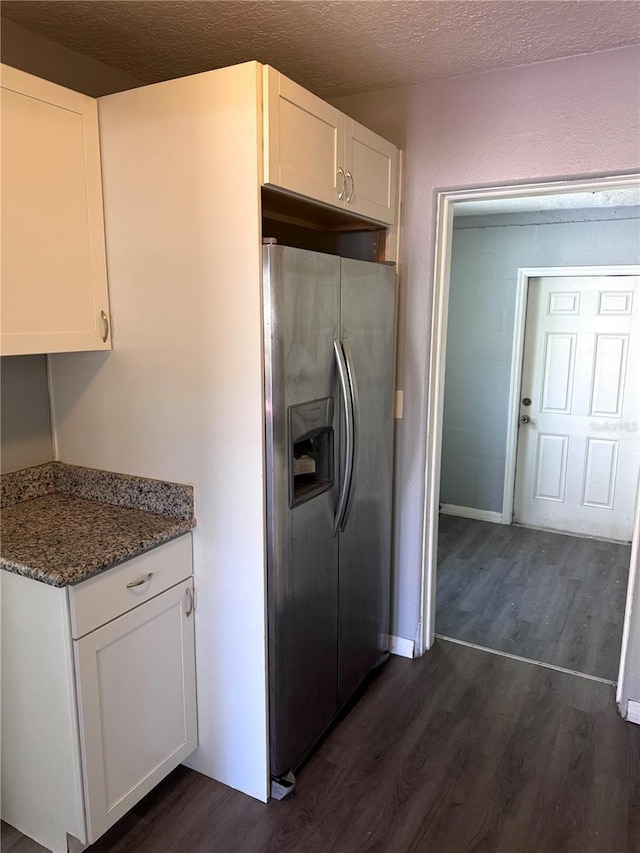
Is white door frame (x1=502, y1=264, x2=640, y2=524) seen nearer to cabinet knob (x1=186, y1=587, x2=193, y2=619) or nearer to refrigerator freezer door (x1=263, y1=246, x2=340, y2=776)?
refrigerator freezer door (x1=263, y1=246, x2=340, y2=776)

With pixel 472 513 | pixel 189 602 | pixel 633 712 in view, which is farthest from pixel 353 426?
pixel 472 513

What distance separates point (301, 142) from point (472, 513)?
364 centimetres

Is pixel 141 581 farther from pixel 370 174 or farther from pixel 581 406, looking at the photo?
pixel 581 406

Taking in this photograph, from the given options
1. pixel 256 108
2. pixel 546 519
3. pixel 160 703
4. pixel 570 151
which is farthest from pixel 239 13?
pixel 546 519

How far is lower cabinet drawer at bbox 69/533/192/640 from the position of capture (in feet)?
5.27

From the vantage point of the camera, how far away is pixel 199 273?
180 centimetres

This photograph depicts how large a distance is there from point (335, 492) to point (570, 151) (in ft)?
4.97

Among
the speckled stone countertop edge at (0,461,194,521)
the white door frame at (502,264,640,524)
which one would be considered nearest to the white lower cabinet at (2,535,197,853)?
the speckled stone countertop edge at (0,461,194,521)

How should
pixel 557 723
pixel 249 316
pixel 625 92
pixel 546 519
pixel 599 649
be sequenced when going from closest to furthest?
1. pixel 249 316
2. pixel 625 92
3. pixel 557 723
4. pixel 599 649
5. pixel 546 519

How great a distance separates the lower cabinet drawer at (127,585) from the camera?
1.61 m

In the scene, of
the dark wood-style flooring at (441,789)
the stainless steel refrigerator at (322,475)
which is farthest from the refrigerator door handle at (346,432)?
the dark wood-style flooring at (441,789)

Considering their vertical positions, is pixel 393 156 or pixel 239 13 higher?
pixel 239 13

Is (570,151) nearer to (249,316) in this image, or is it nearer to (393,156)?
(393,156)

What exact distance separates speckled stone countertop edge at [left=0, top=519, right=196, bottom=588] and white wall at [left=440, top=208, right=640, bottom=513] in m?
3.35
